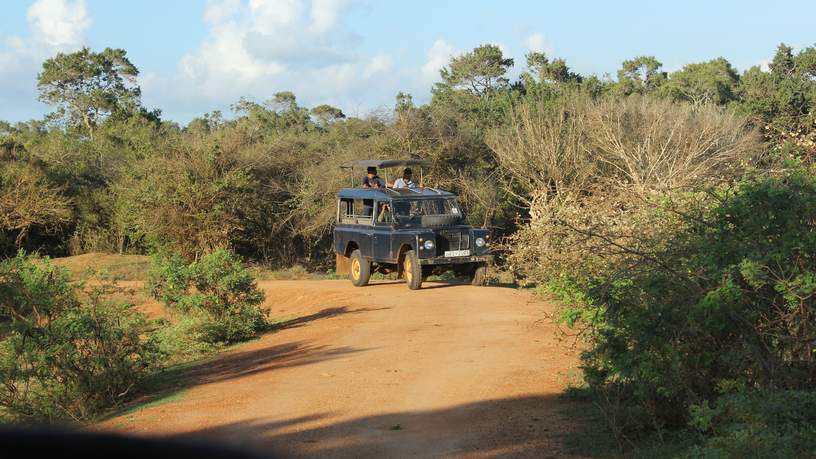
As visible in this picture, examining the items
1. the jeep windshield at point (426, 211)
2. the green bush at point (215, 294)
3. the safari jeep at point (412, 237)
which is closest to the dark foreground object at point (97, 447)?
the green bush at point (215, 294)

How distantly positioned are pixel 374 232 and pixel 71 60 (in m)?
39.6

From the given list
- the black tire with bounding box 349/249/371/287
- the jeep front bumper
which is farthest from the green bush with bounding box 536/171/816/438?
the black tire with bounding box 349/249/371/287

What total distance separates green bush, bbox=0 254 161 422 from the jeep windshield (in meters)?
8.41

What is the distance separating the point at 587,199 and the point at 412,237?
6372mm

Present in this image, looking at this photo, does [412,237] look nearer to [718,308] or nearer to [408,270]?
[408,270]

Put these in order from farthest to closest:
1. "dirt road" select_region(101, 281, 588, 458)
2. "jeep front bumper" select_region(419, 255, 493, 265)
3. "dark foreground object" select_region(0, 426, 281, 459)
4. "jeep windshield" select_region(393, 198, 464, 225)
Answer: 1. "jeep windshield" select_region(393, 198, 464, 225)
2. "jeep front bumper" select_region(419, 255, 493, 265)
3. "dirt road" select_region(101, 281, 588, 458)
4. "dark foreground object" select_region(0, 426, 281, 459)

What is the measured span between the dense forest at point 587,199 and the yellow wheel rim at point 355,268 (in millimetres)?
4009

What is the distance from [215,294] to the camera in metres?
15.2

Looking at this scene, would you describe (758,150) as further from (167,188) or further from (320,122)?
(320,122)

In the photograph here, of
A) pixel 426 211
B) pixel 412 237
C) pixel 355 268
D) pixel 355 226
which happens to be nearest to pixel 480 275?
pixel 426 211

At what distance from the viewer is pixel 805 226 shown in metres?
6.96

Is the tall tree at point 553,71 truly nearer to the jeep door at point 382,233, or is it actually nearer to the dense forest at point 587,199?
the dense forest at point 587,199

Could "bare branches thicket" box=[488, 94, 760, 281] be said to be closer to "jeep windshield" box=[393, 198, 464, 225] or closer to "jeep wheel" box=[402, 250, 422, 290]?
"jeep windshield" box=[393, 198, 464, 225]

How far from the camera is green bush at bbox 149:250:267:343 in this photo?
14.6m
